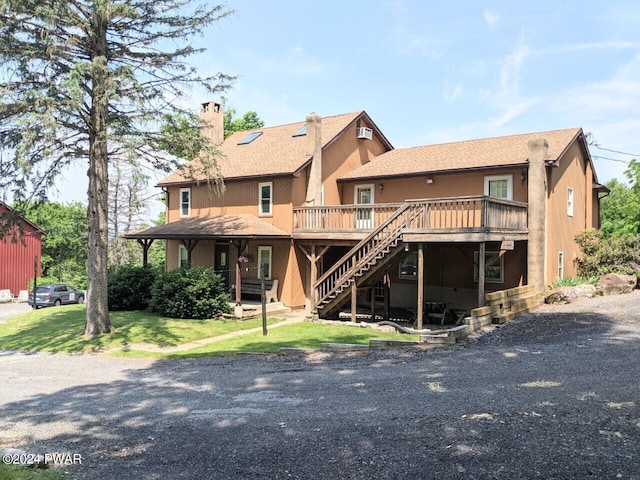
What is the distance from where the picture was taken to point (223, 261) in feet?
77.5

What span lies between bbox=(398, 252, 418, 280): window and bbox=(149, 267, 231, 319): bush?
7.50 metres

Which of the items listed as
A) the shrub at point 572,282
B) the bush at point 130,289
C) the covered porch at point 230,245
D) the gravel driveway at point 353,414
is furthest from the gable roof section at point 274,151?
the gravel driveway at point 353,414

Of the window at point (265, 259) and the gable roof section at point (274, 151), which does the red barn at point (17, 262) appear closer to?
the gable roof section at point (274, 151)

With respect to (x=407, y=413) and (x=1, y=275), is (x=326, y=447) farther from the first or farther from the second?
(x=1, y=275)

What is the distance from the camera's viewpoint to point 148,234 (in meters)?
22.6

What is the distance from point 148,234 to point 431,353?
15800mm

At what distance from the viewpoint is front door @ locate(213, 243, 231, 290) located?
23203 millimetres

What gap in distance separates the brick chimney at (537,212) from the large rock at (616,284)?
98.1 inches

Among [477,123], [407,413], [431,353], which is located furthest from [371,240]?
[477,123]

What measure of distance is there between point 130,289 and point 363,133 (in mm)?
12950

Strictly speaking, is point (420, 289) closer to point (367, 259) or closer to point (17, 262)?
point (367, 259)

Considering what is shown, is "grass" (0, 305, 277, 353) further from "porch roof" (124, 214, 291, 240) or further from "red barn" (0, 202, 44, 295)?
"red barn" (0, 202, 44, 295)

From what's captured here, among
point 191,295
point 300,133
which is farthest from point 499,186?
point 191,295

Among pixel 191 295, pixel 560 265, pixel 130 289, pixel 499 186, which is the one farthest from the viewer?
pixel 130 289
